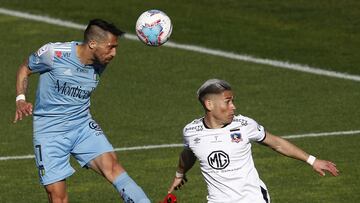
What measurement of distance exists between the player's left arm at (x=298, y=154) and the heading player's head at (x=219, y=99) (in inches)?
22.4

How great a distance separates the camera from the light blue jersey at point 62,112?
51.2 ft

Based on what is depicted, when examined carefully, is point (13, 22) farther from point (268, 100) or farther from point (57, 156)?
point (57, 156)

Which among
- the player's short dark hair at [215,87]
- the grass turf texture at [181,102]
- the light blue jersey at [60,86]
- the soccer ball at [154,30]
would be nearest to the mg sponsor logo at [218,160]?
the player's short dark hair at [215,87]

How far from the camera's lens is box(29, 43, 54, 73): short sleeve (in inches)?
614

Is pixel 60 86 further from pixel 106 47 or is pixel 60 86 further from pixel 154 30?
pixel 154 30

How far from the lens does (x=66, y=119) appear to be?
15727 millimetres

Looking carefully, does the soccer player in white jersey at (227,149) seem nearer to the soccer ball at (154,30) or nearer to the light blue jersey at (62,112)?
the light blue jersey at (62,112)

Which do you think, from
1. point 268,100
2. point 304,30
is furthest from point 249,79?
point 304,30

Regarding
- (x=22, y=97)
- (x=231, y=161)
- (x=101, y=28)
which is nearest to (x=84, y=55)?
(x=101, y=28)

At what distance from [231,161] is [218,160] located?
0.45ft

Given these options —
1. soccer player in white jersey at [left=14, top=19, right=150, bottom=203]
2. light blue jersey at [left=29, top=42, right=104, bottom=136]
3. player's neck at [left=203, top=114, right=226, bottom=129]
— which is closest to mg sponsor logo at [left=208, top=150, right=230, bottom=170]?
player's neck at [left=203, top=114, right=226, bottom=129]

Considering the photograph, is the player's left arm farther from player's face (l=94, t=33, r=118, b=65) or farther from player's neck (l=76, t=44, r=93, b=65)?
player's neck (l=76, t=44, r=93, b=65)

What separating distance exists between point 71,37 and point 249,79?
4876 mm

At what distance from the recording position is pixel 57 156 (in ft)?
51.6
